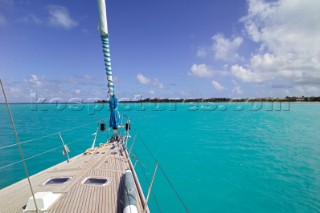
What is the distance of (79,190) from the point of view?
15.8ft

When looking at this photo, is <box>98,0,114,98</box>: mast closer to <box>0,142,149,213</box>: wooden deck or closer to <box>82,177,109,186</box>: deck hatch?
<box>0,142,149,213</box>: wooden deck

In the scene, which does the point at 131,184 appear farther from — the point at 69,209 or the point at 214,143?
the point at 214,143

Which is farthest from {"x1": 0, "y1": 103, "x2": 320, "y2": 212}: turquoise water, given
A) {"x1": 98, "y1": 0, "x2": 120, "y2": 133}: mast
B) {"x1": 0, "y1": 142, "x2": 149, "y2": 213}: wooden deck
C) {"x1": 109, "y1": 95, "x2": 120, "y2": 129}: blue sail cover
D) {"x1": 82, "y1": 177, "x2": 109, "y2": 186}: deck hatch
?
{"x1": 98, "y1": 0, "x2": 120, "y2": 133}: mast

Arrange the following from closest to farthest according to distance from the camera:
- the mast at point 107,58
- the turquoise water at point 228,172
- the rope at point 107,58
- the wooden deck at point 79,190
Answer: the wooden deck at point 79,190, the turquoise water at point 228,172, the mast at point 107,58, the rope at point 107,58

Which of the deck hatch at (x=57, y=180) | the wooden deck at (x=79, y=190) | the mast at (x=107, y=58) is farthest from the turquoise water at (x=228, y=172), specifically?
the mast at (x=107, y=58)

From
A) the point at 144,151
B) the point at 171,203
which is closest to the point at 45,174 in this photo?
the point at 171,203

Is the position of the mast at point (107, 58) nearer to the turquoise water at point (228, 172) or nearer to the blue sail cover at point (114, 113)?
the blue sail cover at point (114, 113)

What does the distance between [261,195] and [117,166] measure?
25.3 feet

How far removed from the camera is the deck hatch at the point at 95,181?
17.3 ft

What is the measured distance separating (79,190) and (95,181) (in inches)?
28.2

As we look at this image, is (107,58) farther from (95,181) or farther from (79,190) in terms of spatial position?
(79,190)

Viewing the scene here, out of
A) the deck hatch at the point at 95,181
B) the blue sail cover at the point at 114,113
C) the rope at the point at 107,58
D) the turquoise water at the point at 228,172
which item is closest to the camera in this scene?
the deck hatch at the point at 95,181

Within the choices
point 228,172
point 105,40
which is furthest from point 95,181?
point 228,172

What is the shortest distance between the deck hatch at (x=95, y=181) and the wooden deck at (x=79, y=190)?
12 cm
